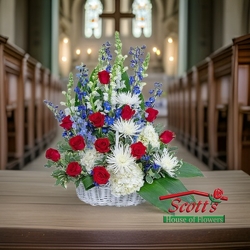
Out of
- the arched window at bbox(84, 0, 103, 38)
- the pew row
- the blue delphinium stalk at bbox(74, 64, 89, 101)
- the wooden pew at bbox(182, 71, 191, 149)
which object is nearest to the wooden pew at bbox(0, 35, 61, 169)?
the pew row

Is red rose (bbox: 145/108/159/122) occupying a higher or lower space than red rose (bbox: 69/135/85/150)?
higher

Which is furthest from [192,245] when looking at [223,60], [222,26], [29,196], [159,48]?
[159,48]

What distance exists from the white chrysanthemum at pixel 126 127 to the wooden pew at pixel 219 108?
2233 mm

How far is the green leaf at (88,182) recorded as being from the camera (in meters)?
1.45

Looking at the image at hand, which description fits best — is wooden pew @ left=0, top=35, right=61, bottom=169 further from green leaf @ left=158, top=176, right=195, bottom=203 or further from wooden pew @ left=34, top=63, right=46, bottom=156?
green leaf @ left=158, top=176, right=195, bottom=203

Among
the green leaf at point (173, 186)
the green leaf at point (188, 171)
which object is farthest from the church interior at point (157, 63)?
the green leaf at point (173, 186)

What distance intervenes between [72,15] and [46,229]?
1515 centimetres

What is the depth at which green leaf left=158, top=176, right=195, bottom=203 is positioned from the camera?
1492 millimetres

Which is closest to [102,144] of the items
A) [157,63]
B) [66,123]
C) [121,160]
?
[121,160]

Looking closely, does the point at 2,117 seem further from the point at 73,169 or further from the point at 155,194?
the point at 155,194

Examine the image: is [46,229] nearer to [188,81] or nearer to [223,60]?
[223,60]

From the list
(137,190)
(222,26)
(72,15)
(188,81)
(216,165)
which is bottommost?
(216,165)

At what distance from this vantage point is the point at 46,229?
4.29 ft

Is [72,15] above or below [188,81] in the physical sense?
above
